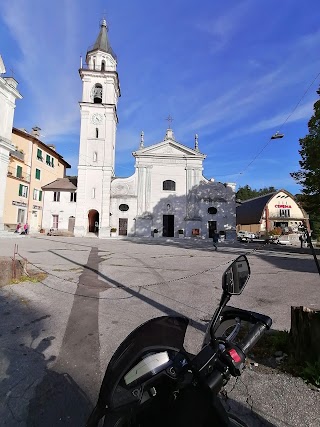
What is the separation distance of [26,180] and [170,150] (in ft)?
65.1

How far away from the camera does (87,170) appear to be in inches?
1341

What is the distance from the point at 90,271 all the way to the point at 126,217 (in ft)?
80.1

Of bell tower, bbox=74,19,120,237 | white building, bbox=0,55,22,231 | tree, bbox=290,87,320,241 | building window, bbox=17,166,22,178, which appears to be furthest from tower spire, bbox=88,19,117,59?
tree, bbox=290,87,320,241

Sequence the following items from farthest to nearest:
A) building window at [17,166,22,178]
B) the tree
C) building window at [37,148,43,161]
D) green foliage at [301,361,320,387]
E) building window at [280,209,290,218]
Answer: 1. building window at [280,209,290,218]
2. building window at [37,148,43,161]
3. building window at [17,166,22,178]
4. the tree
5. green foliage at [301,361,320,387]

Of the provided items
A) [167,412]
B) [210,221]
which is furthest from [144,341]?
[210,221]

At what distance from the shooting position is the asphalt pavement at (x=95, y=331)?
2646 millimetres

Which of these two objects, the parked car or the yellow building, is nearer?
the yellow building

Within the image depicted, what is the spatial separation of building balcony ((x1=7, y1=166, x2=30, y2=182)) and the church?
3190mm

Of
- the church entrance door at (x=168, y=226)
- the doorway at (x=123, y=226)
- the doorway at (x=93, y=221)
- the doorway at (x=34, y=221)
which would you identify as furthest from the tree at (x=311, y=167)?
the doorway at (x=34, y=221)

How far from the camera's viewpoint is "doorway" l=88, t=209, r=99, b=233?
3572 cm

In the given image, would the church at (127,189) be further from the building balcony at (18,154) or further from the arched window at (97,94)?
the building balcony at (18,154)

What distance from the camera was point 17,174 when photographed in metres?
31.9

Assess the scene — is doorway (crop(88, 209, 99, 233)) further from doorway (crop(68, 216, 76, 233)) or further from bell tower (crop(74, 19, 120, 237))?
doorway (crop(68, 216, 76, 233))

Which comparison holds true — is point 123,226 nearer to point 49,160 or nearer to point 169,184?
point 169,184
